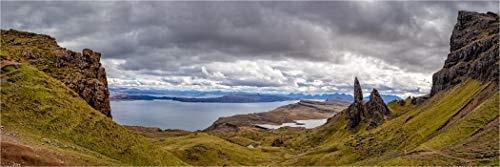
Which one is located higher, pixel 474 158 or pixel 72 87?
pixel 72 87

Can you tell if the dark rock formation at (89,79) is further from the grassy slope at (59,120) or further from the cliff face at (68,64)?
the grassy slope at (59,120)

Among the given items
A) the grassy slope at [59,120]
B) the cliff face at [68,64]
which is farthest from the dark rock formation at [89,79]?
the grassy slope at [59,120]

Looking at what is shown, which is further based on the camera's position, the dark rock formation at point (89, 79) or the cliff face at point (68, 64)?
the dark rock formation at point (89, 79)

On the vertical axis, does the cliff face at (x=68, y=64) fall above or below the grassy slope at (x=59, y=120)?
above

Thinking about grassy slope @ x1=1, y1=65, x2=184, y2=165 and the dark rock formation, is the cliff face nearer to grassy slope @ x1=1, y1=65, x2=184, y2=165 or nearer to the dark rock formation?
the dark rock formation

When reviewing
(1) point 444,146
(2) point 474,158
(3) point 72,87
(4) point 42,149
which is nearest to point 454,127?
(1) point 444,146

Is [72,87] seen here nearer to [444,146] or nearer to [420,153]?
[420,153]

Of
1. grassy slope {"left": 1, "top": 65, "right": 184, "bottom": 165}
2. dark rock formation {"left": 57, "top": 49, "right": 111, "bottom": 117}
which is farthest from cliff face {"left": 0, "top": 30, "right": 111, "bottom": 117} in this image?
grassy slope {"left": 1, "top": 65, "right": 184, "bottom": 165}
